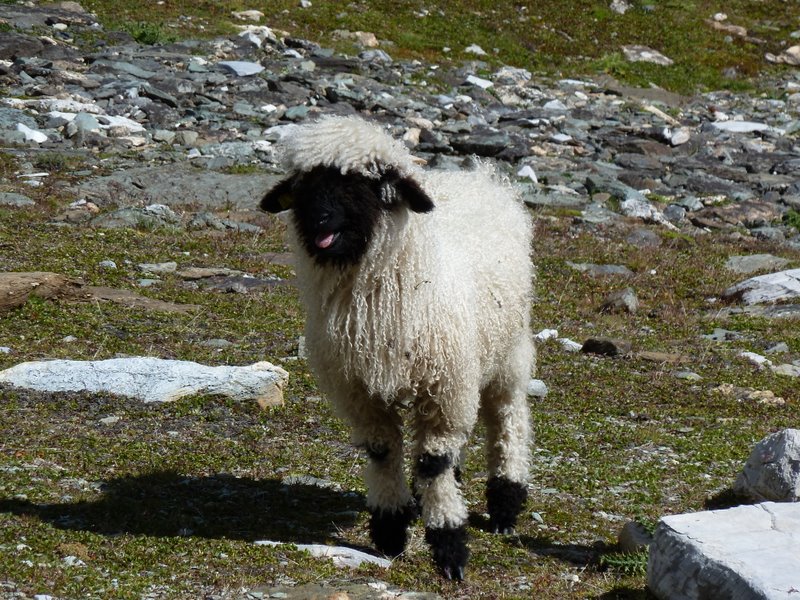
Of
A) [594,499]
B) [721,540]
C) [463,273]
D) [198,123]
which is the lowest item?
[198,123]

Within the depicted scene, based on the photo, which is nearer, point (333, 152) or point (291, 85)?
point (333, 152)

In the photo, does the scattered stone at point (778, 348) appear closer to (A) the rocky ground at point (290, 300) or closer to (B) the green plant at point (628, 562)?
(A) the rocky ground at point (290, 300)

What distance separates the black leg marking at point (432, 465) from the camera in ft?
24.2

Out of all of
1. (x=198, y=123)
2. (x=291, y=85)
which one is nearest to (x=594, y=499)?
(x=198, y=123)

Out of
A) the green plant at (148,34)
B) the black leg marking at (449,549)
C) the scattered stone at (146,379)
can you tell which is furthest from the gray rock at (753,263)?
the green plant at (148,34)

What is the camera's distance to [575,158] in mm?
26812

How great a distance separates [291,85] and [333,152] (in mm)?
23174

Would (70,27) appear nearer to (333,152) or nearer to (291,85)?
(291,85)

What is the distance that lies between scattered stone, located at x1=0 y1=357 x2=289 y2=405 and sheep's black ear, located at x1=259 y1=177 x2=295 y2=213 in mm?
3148

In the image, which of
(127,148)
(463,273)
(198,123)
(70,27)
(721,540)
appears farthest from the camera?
(70,27)

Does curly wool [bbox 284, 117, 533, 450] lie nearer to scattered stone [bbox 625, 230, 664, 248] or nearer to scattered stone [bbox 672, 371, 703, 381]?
scattered stone [bbox 672, 371, 703, 381]

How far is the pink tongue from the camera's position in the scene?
6.95m

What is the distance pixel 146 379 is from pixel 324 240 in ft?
12.4

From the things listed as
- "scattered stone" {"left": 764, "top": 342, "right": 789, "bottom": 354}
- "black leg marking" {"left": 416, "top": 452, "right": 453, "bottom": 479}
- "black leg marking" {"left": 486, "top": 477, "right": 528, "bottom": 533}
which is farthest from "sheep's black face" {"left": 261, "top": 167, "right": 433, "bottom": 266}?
"scattered stone" {"left": 764, "top": 342, "right": 789, "bottom": 354}
